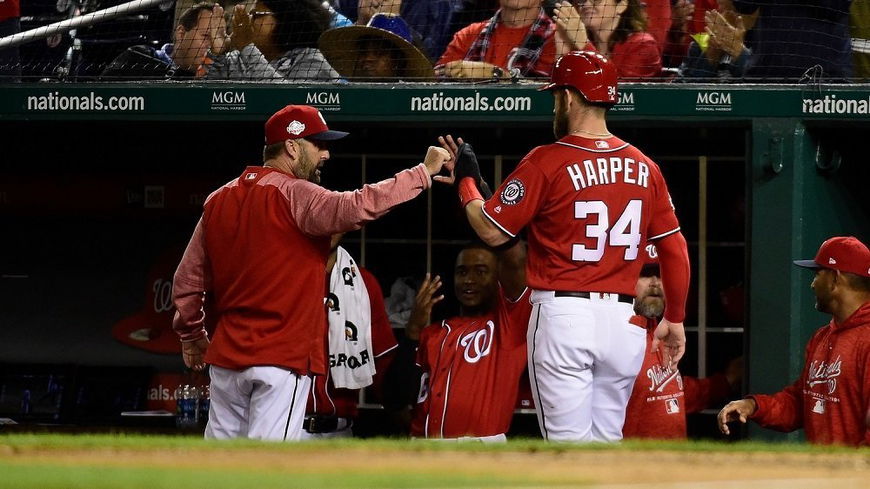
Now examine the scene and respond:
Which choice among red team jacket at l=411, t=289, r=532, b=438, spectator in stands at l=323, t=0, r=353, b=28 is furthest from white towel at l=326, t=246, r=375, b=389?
spectator in stands at l=323, t=0, r=353, b=28

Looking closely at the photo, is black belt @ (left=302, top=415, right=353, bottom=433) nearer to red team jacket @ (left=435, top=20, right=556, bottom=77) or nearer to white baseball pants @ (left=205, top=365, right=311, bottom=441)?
white baseball pants @ (left=205, top=365, right=311, bottom=441)

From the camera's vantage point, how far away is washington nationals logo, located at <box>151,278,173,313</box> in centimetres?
714

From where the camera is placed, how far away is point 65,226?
726cm

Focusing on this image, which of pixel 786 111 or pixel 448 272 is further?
pixel 448 272

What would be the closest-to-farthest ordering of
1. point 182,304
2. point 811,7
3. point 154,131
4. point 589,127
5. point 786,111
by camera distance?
point 589,127
point 182,304
point 786,111
point 811,7
point 154,131

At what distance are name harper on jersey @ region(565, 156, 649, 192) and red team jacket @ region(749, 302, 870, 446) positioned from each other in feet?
3.31

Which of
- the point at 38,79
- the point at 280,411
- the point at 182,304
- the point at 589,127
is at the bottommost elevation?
the point at 280,411

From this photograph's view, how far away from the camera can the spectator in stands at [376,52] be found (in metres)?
6.28

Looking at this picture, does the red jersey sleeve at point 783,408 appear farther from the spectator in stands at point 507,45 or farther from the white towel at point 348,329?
the spectator in stands at point 507,45

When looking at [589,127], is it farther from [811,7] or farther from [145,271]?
[145,271]

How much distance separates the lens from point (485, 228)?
4.43 m

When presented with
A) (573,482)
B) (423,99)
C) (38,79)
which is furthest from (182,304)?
(573,482)

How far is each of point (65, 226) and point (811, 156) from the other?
13.2 ft

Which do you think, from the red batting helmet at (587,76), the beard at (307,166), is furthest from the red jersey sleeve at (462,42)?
the red batting helmet at (587,76)
